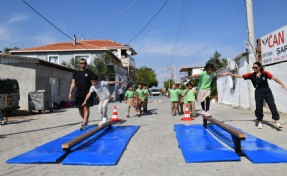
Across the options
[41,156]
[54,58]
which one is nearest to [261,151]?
[41,156]

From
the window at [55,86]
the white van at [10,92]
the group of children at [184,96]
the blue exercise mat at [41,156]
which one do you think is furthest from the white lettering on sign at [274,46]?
the window at [55,86]

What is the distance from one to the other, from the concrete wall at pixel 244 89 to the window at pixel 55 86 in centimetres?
1334

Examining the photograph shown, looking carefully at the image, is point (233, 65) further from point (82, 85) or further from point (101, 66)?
point (101, 66)

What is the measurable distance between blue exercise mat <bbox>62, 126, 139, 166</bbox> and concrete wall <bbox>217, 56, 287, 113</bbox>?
789 cm

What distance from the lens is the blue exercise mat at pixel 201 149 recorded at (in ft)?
17.1

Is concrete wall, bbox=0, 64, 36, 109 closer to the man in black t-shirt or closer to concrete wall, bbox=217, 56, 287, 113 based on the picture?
the man in black t-shirt

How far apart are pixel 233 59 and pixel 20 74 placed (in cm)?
1410

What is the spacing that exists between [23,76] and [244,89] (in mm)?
14050

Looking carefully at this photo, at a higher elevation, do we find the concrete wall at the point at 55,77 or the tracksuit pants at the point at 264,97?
the concrete wall at the point at 55,77

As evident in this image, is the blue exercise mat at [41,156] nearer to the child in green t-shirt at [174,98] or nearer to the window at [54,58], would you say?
the child in green t-shirt at [174,98]

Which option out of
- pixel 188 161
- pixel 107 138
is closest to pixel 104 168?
pixel 188 161

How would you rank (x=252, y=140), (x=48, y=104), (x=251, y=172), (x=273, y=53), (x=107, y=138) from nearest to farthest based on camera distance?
(x=251, y=172), (x=252, y=140), (x=107, y=138), (x=273, y=53), (x=48, y=104)

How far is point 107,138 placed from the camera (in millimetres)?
7723

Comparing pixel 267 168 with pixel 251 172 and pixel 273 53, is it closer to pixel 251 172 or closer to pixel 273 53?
pixel 251 172
